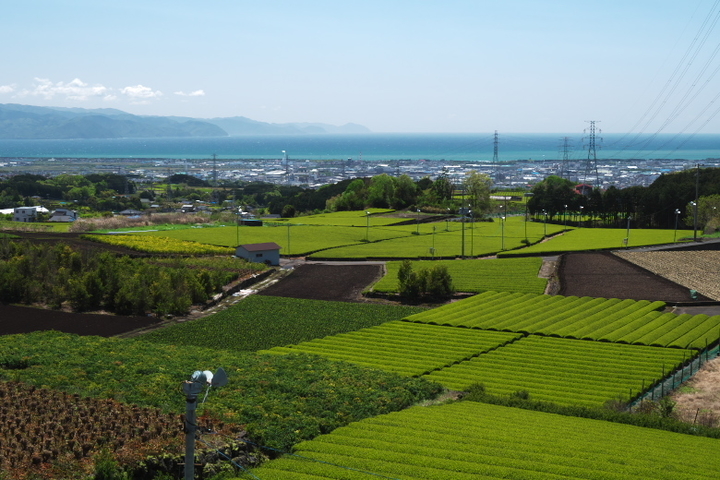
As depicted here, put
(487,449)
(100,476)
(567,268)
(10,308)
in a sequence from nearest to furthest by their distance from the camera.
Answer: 1. (100,476)
2. (487,449)
3. (10,308)
4. (567,268)

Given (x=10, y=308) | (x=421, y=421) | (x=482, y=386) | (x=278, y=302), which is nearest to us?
(x=421, y=421)

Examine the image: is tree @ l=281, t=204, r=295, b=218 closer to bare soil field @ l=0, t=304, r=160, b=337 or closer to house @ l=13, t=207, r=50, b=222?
house @ l=13, t=207, r=50, b=222

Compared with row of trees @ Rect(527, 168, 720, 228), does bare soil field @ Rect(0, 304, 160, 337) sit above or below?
below

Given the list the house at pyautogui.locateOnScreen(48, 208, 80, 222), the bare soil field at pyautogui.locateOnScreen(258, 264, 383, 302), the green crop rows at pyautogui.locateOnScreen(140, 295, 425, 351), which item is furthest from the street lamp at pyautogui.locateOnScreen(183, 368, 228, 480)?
the house at pyautogui.locateOnScreen(48, 208, 80, 222)

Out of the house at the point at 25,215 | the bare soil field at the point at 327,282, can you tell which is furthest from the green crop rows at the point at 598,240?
the house at the point at 25,215

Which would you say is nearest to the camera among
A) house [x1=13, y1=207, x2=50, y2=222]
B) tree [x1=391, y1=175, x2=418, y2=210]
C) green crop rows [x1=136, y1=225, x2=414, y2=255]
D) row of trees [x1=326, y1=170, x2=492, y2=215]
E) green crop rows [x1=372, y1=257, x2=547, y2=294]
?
green crop rows [x1=372, y1=257, x2=547, y2=294]

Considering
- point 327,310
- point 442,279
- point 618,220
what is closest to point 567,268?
point 442,279

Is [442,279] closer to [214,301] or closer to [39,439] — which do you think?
[214,301]
